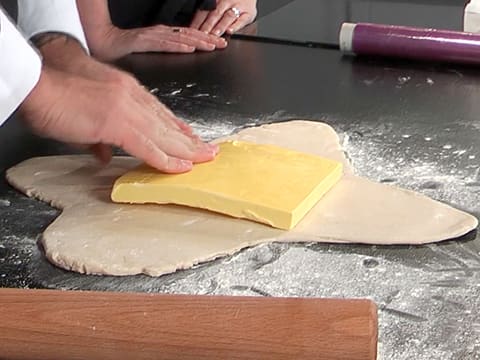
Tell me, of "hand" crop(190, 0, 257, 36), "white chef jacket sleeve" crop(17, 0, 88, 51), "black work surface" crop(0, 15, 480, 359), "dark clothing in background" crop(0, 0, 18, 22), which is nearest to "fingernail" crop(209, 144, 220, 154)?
"black work surface" crop(0, 15, 480, 359)

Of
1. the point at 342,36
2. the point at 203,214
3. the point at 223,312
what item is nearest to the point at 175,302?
the point at 223,312

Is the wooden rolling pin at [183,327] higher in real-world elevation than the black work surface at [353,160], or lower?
higher

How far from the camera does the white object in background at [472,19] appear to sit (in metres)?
1.44

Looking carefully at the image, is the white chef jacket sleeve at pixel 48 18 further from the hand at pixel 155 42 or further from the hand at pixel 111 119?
the hand at pixel 155 42

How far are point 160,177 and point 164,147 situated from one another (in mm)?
35

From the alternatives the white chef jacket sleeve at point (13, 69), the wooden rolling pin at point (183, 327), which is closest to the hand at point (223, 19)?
the white chef jacket sleeve at point (13, 69)

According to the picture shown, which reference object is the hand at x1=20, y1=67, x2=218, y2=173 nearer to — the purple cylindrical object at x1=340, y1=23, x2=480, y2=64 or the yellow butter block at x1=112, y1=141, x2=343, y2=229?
the yellow butter block at x1=112, y1=141, x2=343, y2=229

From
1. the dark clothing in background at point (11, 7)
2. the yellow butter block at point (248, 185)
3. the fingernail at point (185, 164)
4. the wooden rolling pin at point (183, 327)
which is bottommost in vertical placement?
the yellow butter block at point (248, 185)

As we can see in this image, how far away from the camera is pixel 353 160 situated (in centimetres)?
104

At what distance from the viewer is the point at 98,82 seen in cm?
98

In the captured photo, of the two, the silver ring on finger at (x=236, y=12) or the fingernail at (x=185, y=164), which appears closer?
the fingernail at (x=185, y=164)

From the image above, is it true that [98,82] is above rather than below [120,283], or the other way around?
above

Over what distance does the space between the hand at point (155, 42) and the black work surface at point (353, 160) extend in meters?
0.02

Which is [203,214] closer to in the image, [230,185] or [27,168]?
[230,185]
